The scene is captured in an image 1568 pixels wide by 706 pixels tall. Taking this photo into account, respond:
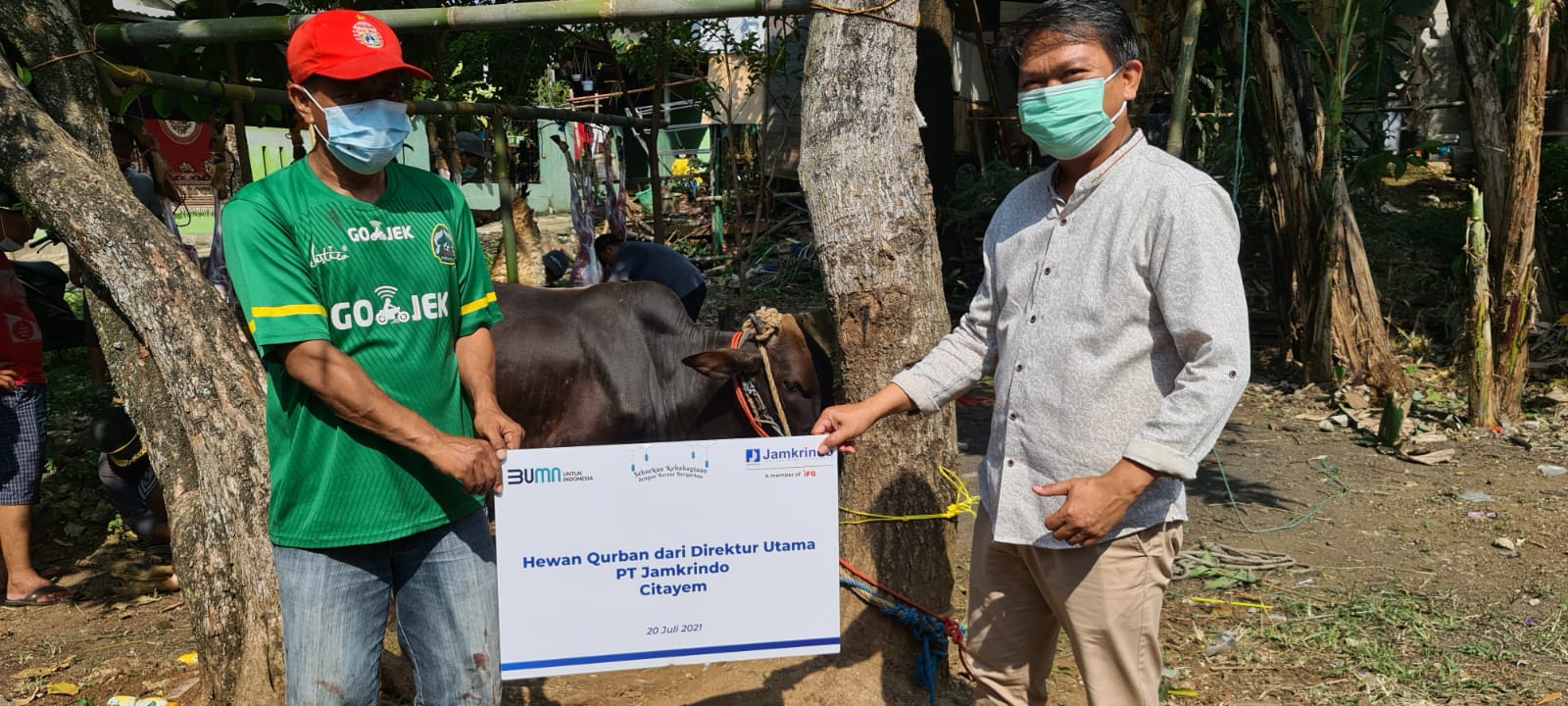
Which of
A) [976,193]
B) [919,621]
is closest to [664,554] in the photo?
[919,621]

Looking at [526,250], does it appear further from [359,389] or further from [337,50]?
[359,389]

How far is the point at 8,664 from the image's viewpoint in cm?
443

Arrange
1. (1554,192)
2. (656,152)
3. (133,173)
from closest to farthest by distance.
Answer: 1. (133,173)
2. (656,152)
3. (1554,192)

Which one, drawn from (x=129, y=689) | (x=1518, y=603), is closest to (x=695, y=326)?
(x=129, y=689)

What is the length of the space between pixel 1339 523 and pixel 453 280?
4.87 m

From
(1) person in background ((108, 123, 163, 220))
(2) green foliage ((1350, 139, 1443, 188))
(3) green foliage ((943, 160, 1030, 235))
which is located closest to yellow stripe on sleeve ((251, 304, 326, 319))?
(1) person in background ((108, 123, 163, 220))

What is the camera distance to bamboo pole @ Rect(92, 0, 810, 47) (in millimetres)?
3654

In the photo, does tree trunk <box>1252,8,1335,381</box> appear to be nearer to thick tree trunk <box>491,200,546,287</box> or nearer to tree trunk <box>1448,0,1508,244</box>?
tree trunk <box>1448,0,1508,244</box>

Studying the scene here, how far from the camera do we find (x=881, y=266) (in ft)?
11.2

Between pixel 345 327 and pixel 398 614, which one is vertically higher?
pixel 345 327

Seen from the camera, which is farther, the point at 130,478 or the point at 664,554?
the point at 130,478

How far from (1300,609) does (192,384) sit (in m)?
4.14

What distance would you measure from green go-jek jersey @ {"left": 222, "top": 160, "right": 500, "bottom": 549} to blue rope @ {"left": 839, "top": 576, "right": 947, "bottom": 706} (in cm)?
157

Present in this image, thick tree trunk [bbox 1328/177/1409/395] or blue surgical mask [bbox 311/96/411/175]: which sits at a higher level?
blue surgical mask [bbox 311/96/411/175]
